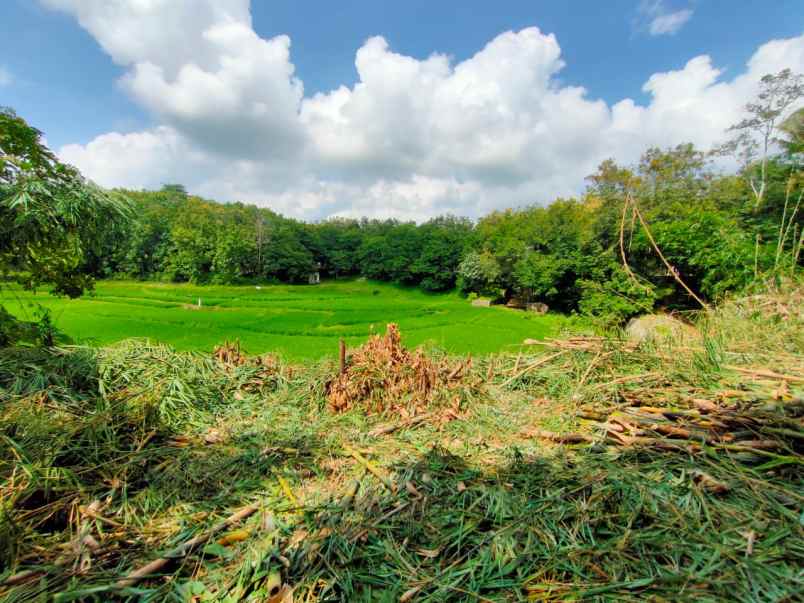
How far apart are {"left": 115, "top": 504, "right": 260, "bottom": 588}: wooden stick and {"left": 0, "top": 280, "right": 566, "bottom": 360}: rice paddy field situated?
6894 millimetres

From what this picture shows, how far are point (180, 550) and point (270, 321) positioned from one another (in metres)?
20.3

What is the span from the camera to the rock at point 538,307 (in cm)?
2698

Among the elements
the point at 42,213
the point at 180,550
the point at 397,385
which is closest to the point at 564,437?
the point at 397,385

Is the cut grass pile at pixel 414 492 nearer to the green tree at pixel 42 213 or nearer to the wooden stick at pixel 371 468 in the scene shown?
the wooden stick at pixel 371 468

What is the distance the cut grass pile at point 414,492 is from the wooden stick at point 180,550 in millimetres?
20

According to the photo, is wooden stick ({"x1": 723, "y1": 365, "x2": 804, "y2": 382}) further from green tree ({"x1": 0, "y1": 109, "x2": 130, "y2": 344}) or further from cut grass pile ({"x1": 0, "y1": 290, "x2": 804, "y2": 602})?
green tree ({"x1": 0, "y1": 109, "x2": 130, "y2": 344})

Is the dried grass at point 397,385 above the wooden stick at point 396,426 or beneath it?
above

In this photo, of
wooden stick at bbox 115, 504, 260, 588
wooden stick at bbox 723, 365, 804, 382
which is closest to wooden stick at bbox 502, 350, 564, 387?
wooden stick at bbox 723, 365, 804, 382

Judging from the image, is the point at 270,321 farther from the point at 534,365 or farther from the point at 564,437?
the point at 564,437

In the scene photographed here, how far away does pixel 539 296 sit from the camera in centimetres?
2844

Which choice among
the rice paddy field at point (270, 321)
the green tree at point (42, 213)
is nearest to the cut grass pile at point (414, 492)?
the green tree at point (42, 213)

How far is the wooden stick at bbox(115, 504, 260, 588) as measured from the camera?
1.73 metres

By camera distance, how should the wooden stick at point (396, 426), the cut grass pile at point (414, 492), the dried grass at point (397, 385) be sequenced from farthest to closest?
the dried grass at point (397, 385)
the wooden stick at point (396, 426)
the cut grass pile at point (414, 492)

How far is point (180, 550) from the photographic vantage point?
1952 millimetres
